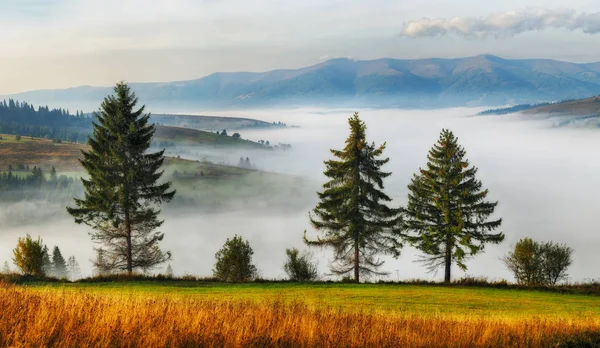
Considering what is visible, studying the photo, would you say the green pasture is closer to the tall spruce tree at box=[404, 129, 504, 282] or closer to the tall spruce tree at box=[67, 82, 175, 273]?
the tall spruce tree at box=[404, 129, 504, 282]

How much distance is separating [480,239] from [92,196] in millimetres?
31615

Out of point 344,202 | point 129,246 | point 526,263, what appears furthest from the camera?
point 526,263

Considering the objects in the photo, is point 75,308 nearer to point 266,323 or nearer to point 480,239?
point 266,323

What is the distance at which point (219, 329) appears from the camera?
29.1 feet

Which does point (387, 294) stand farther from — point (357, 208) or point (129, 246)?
point (129, 246)

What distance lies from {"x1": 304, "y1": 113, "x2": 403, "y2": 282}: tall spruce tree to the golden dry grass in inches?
1085

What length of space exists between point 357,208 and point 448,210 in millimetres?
7605

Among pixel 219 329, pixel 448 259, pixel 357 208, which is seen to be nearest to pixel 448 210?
pixel 448 259

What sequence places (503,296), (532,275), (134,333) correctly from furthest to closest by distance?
1. (532,275)
2. (503,296)
3. (134,333)

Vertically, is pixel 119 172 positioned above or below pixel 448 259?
above

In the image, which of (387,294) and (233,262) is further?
(233,262)

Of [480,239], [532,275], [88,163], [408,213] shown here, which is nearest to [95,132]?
[88,163]

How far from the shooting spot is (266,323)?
957 cm

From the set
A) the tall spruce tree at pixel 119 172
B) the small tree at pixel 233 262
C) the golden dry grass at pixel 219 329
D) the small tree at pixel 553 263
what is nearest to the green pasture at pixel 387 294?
the tall spruce tree at pixel 119 172
